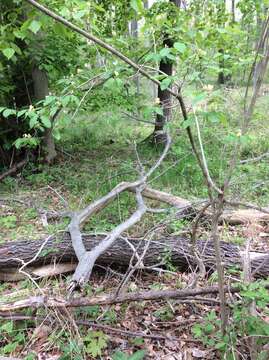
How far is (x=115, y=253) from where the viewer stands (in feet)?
10.0

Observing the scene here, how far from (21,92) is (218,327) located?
5261 mm

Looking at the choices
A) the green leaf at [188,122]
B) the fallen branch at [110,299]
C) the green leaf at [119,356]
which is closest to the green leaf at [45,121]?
the green leaf at [188,122]

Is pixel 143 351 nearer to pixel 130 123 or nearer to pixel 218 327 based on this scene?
pixel 218 327

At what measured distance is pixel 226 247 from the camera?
9.86ft

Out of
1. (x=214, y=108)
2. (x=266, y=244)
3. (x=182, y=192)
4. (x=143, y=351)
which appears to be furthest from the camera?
(x=182, y=192)

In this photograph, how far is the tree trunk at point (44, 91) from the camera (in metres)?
5.79

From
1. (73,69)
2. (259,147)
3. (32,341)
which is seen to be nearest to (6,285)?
(32,341)

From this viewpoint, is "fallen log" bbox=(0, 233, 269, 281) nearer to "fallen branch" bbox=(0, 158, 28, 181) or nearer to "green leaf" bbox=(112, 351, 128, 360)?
"green leaf" bbox=(112, 351, 128, 360)

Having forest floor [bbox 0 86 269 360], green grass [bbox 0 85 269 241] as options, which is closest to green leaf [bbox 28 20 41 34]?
forest floor [bbox 0 86 269 360]

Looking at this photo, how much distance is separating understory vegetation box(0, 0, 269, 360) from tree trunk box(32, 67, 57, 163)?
0.02 meters

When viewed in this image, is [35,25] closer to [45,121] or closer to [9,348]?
[45,121]

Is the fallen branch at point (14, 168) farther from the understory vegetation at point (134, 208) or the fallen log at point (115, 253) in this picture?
the fallen log at point (115, 253)

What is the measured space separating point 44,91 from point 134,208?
2.97 m

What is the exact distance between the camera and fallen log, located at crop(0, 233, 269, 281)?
116 inches
